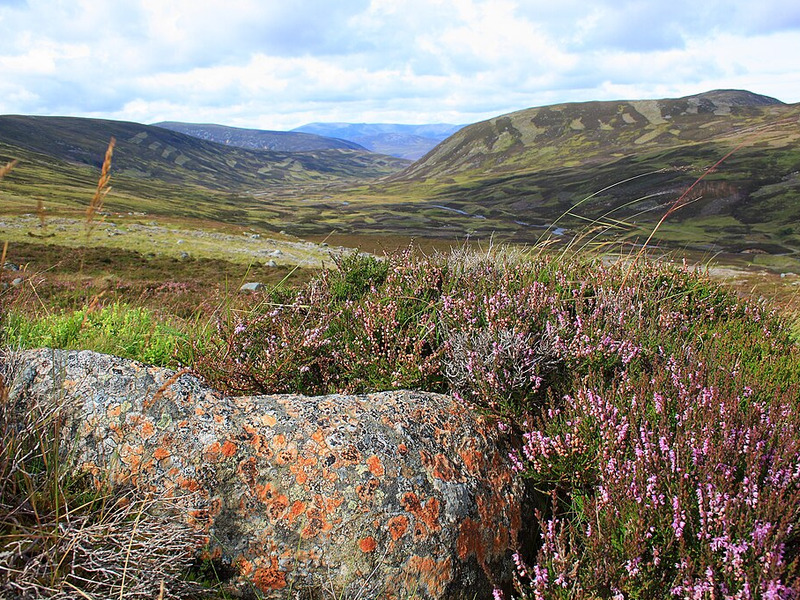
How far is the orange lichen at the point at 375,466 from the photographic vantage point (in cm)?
312

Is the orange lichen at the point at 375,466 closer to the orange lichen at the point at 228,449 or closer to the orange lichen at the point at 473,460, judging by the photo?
the orange lichen at the point at 473,460

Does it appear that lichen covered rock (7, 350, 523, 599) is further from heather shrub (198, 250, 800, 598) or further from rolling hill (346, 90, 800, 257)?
rolling hill (346, 90, 800, 257)

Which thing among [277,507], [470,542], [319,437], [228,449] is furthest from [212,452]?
[470,542]

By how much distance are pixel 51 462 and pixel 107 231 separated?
1750 inches

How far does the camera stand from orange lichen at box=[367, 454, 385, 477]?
312 centimetres

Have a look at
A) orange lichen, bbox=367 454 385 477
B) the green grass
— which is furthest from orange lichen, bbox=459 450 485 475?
the green grass

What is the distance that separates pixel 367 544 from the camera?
2.88 metres

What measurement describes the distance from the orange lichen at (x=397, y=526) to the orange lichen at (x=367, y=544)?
11 cm

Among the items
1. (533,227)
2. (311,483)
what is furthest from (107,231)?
(533,227)

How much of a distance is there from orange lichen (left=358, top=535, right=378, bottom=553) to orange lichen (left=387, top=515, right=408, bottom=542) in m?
0.11

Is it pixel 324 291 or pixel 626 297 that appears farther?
pixel 324 291

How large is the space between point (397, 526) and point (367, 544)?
196mm

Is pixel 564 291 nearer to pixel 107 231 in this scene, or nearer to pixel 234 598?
pixel 234 598

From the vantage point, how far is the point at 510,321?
433cm
